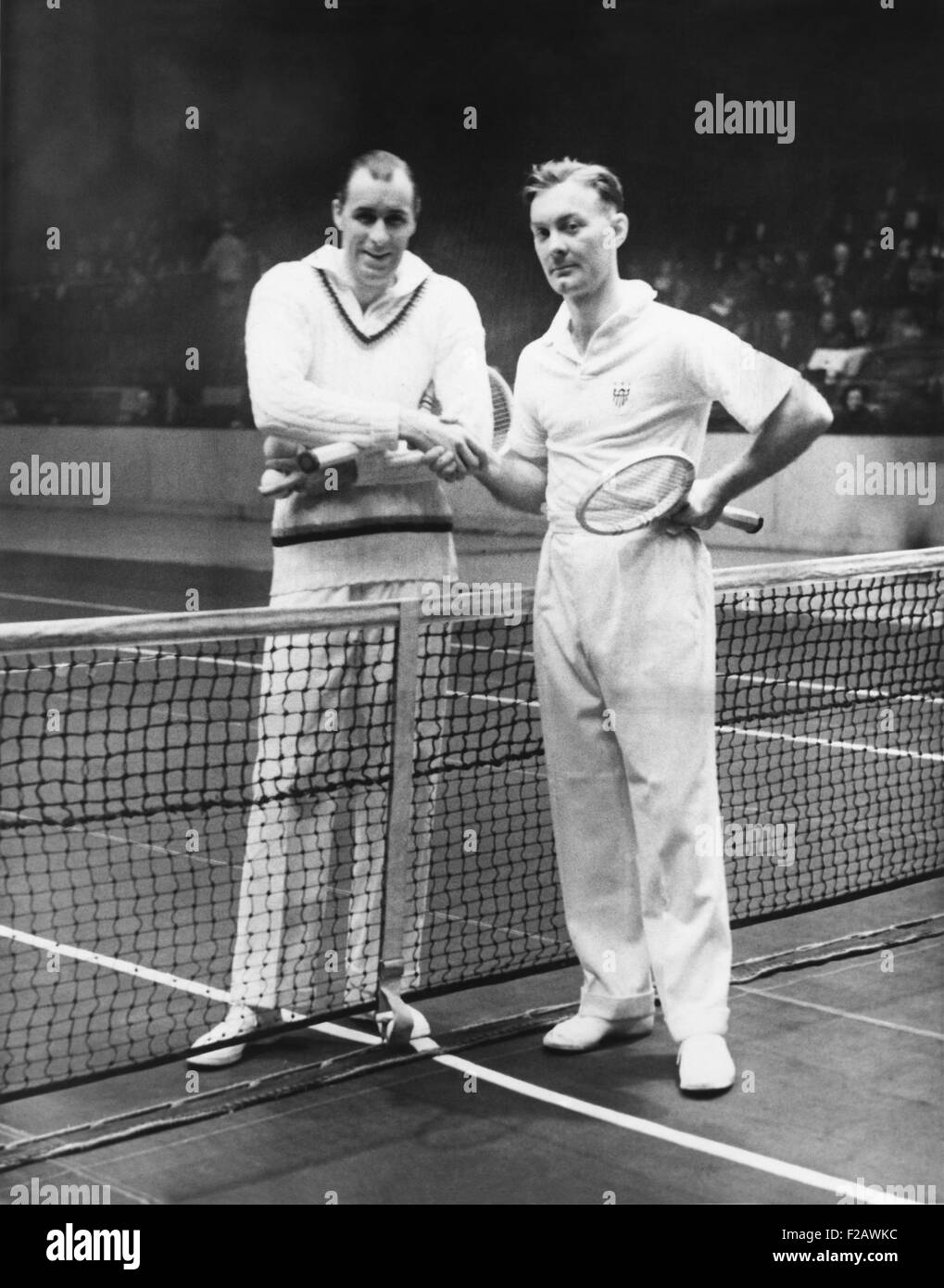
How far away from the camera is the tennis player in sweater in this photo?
4.54 metres

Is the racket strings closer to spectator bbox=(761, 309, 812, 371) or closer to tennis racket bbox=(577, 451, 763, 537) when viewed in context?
tennis racket bbox=(577, 451, 763, 537)

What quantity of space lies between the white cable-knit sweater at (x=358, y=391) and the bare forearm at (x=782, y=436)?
0.72 meters

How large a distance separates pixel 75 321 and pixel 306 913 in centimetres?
1796

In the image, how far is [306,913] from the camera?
4738 mm

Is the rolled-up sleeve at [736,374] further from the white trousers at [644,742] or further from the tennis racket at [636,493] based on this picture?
the white trousers at [644,742]

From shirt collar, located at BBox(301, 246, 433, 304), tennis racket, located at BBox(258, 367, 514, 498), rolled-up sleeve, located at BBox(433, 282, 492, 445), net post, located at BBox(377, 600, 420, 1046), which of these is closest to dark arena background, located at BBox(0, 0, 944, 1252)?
net post, located at BBox(377, 600, 420, 1046)

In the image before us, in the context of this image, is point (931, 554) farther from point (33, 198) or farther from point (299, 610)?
point (33, 198)

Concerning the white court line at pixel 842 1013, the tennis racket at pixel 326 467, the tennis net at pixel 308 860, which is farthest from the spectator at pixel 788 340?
the tennis racket at pixel 326 467

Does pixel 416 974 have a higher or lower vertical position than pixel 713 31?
lower

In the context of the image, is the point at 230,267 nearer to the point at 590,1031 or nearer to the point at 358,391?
the point at 358,391

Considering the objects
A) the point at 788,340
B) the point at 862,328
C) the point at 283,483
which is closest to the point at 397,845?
the point at 283,483

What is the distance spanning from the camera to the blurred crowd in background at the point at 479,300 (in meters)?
15.9

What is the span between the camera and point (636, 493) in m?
4.32
